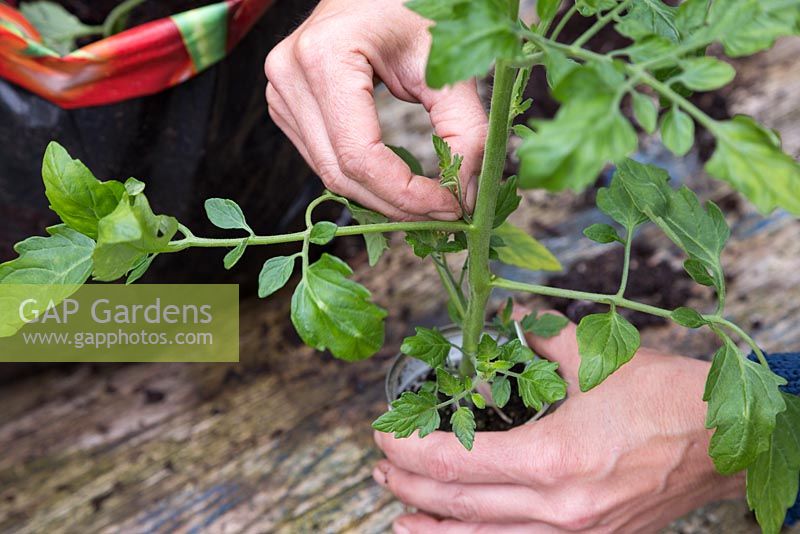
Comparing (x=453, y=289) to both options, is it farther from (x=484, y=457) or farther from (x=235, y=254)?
(x=235, y=254)

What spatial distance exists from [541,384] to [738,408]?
163 mm

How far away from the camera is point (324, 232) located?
603 millimetres

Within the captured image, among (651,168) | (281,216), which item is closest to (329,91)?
(651,168)

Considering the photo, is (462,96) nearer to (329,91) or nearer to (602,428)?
(329,91)

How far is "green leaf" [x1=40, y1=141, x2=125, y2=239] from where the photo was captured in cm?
58

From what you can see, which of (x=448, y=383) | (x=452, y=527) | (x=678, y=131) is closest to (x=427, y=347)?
(x=448, y=383)

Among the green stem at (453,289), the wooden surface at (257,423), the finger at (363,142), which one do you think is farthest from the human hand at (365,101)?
the wooden surface at (257,423)

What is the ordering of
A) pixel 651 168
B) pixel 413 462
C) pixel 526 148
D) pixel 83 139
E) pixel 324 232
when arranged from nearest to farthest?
pixel 526 148 < pixel 324 232 < pixel 651 168 < pixel 413 462 < pixel 83 139

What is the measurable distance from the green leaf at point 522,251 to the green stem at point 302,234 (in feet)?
0.69

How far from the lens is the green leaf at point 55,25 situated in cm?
121

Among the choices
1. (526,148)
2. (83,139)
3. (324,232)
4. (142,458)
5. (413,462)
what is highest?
(526,148)

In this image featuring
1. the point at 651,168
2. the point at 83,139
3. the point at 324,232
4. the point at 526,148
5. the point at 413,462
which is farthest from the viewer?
the point at 83,139

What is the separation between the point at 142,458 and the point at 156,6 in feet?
2.32

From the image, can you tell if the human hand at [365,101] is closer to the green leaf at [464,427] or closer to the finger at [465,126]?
the finger at [465,126]
